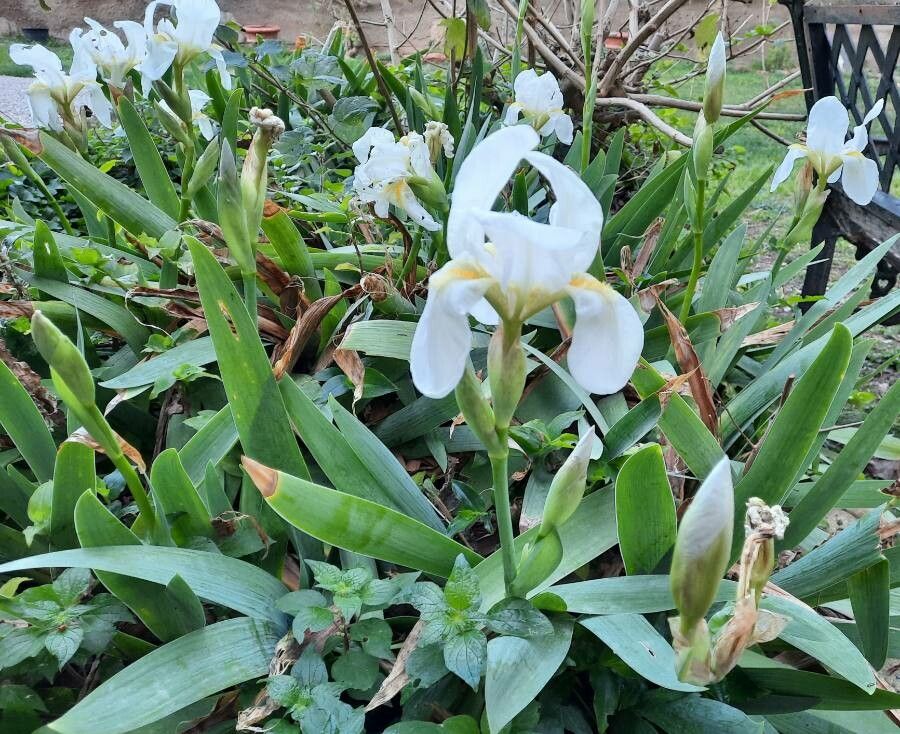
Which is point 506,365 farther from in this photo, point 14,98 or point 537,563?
point 14,98

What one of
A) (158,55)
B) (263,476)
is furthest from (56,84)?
(263,476)

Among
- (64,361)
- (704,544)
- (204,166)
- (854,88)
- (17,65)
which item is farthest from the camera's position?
(17,65)

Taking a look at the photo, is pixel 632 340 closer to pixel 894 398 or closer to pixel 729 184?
pixel 894 398

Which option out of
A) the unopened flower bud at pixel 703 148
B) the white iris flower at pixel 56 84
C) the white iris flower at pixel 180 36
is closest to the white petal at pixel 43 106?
the white iris flower at pixel 56 84

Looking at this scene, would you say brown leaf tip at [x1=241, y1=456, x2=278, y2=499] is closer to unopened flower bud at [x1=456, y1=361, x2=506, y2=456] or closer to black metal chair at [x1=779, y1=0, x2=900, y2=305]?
unopened flower bud at [x1=456, y1=361, x2=506, y2=456]

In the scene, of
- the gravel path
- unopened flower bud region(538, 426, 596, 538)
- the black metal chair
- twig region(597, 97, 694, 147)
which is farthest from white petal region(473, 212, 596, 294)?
the gravel path

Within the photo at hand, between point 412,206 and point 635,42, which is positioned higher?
point 635,42

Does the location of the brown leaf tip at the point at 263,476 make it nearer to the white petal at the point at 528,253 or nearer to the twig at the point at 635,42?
the white petal at the point at 528,253
